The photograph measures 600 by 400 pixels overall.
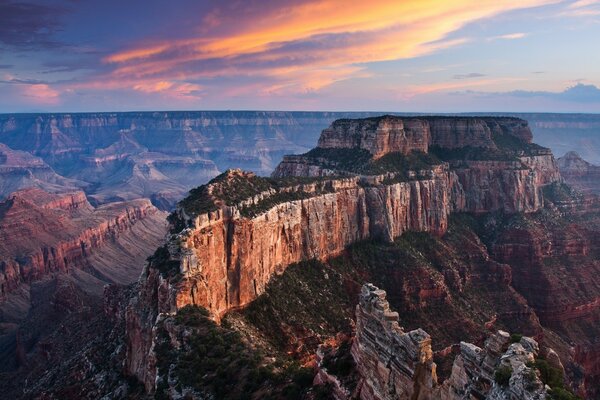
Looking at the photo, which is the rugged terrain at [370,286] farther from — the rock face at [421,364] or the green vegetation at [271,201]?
the green vegetation at [271,201]

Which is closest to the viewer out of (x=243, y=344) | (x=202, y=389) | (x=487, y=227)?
(x=202, y=389)

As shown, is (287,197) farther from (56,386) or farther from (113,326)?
(56,386)

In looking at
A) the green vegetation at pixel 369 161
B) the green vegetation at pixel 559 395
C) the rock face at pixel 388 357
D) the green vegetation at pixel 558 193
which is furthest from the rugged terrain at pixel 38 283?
the green vegetation at pixel 558 193

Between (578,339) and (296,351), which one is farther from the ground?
(296,351)

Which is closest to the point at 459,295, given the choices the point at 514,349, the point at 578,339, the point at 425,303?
the point at 425,303

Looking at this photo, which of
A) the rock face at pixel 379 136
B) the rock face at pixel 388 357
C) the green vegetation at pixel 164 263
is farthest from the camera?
the rock face at pixel 379 136

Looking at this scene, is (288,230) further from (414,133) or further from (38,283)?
(38,283)

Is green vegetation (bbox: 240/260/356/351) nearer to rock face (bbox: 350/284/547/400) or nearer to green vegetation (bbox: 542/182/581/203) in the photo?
rock face (bbox: 350/284/547/400)
